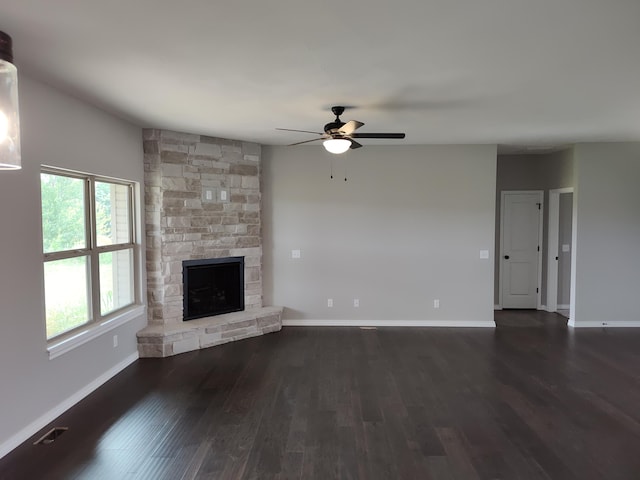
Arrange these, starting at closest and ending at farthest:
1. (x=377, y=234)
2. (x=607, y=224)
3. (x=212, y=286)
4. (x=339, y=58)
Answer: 1. (x=339, y=58)
2. (x=212, y=286)
3. (x=607, y=224)
4. (x=377, y=234)

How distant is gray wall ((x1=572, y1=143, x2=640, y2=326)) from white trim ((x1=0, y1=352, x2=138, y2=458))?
632 centimetres

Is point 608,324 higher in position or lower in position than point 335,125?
lower

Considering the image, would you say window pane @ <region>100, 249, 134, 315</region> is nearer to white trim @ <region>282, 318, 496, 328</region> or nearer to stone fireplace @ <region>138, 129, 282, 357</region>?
stone fireplace @ <region>138, 129, 282, 357</region>

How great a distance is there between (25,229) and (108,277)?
1.40 meters

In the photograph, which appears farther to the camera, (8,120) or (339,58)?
(339,58)

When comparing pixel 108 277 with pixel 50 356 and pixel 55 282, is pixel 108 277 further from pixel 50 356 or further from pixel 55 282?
pixel 50 356

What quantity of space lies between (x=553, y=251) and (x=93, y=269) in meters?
7.06

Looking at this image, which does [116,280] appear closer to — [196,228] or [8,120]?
[196,228]

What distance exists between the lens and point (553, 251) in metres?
6.82

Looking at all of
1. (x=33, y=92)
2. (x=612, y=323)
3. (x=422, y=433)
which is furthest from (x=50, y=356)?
(x=612, y=323)

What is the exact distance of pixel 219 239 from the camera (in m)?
5.40

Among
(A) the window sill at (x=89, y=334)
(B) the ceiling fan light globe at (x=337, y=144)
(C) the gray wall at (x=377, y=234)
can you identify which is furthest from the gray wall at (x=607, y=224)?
(A) the window sill at (x=89, y=334)

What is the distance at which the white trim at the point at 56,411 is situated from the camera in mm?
2736

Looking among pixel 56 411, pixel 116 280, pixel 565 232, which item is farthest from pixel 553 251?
pixel 56 411
